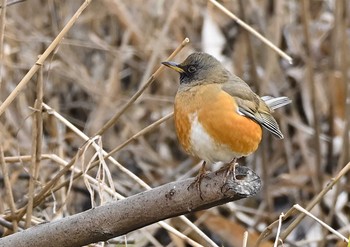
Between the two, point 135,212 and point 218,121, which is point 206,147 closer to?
point 218,121

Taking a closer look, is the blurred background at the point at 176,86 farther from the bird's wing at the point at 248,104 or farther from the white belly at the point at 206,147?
the white belly at the point at 206,147

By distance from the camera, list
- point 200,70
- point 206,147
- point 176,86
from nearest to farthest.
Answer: point 206,147
point 200,70
point 176,86

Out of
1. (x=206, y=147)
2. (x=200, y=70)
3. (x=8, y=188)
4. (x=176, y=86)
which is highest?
(x=200, y=70)

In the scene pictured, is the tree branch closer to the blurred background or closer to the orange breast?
the orange breast

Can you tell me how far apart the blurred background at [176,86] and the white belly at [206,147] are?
143 centimetres

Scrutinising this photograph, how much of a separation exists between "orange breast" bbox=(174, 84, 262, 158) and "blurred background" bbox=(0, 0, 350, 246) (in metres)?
1.41

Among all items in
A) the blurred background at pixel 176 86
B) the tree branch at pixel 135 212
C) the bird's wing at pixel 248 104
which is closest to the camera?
the tree branch at pixel 135 212

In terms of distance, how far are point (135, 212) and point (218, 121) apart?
558 millimetres

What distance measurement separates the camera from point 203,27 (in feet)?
17.4

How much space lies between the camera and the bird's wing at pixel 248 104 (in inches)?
111

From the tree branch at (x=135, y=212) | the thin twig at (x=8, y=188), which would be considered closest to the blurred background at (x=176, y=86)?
the thin twig at (x=8, y=188)

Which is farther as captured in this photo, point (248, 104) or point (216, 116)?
point (248, 104)

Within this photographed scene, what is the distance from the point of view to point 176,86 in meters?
5.11

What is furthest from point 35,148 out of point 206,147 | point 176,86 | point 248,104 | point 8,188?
point 176,86
